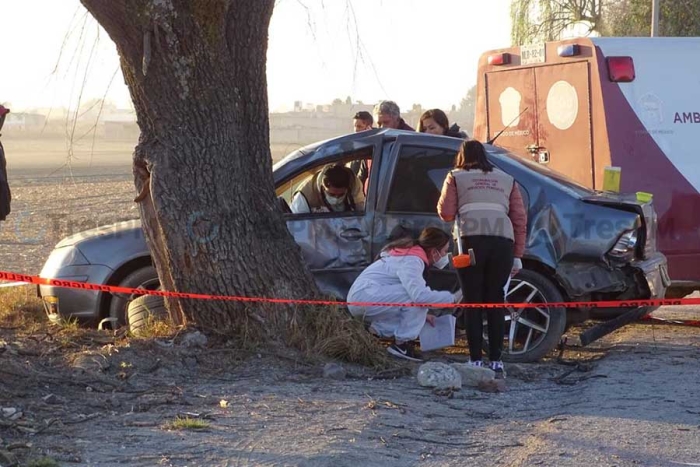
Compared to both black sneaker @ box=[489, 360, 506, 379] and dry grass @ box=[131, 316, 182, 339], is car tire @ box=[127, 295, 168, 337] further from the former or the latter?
black sneaker @ box=[489, 360, 506, 379]

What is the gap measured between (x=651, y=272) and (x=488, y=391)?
194 cm

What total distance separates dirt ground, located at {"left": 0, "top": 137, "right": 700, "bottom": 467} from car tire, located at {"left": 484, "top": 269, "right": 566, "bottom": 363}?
168 mm

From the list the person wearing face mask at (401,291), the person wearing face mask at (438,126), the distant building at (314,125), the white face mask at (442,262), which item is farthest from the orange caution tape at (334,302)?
the distant building at (314,125)

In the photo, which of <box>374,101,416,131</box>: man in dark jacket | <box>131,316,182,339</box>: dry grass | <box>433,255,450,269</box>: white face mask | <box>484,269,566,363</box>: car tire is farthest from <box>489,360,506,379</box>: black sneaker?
<box>374,101,416,131</box>: man in dark jacket

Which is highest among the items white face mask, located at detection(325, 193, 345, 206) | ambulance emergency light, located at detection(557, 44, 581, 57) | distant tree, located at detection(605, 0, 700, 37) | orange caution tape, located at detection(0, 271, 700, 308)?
distant tree, located at detection(605, 0, 700, 37)

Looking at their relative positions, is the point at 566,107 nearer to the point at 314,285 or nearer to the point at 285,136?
the point at 314,285

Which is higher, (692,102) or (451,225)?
(692,102)

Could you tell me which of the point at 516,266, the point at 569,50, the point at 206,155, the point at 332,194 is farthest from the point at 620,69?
the point at 206,155

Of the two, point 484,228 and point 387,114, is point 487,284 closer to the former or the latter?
point 484,228

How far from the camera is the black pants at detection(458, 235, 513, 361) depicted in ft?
26.5

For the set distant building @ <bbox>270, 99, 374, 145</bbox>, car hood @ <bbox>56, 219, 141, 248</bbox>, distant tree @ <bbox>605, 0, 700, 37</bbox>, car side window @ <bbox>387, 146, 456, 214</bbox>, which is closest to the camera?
car side window @ <bbox>387, 146, 456, 214</bbox>

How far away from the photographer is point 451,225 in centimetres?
893

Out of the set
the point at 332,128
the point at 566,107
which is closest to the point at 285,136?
the point at 332,128

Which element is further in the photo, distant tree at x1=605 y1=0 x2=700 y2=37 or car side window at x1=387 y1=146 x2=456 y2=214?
distant tree at x1=605 y1=0 x2=700 y2=37
